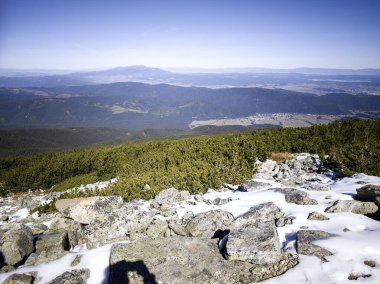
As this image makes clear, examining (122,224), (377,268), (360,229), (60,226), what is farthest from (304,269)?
(60,226)

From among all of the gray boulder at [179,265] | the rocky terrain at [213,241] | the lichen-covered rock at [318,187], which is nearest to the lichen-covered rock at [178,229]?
the rocky terrain at [213,241]

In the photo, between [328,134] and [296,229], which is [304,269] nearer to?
[296,229]

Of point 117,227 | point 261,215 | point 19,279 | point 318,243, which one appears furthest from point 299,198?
point 19,279

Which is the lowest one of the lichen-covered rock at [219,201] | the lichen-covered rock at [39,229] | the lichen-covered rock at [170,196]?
the lichen-covered rock at [39,229]

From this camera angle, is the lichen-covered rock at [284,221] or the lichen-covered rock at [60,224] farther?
the lichen-covered rock at [60,224]

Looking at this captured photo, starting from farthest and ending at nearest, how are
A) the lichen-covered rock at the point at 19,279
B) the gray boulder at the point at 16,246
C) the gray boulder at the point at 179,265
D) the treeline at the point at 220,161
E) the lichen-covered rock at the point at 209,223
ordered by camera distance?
the treeline at the point at 220,161, the lichen-covered rock at the point at 209,223, the gray boulder at the point at 16,246, the lichen-covered rock at the point at 19,279, the gray boulder at the point at 179,265

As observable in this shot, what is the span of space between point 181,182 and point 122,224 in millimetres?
5859

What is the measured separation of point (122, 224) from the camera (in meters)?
11.7

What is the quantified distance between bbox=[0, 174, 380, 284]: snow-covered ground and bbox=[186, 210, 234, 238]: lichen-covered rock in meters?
0.76

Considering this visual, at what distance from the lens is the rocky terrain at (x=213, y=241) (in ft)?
27.3

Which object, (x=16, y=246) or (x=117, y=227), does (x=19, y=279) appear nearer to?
(x=16, y=246)

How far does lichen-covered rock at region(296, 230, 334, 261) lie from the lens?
8.32 m

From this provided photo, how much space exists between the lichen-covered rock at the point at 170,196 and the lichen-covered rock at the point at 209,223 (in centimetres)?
332

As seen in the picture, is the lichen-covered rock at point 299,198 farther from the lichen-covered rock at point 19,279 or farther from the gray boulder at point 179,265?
the lichen-covered rock at point 19,279
